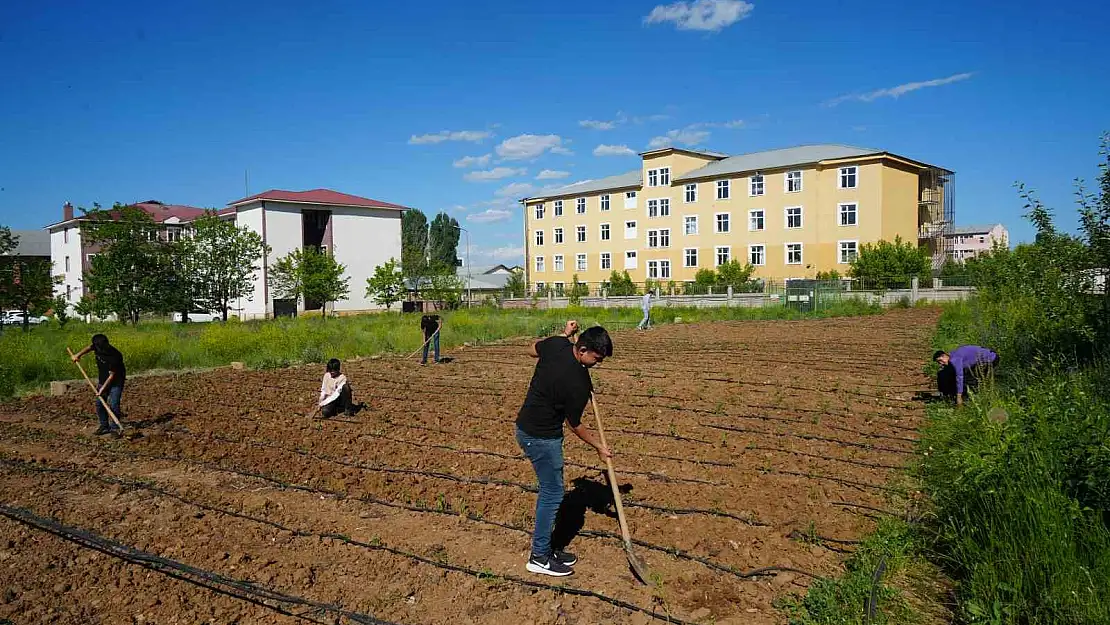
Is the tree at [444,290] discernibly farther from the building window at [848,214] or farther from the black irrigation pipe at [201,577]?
the black irrigation pipe at [201,577]

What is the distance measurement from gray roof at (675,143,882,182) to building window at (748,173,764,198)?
0.51m

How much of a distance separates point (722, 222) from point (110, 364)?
40010 millimetres

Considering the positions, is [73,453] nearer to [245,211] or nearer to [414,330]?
[414,330]

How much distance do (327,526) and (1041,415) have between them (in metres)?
5.46

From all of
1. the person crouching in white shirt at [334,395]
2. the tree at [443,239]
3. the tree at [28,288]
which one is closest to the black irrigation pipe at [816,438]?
the person crouching in white shirt at [334,395]

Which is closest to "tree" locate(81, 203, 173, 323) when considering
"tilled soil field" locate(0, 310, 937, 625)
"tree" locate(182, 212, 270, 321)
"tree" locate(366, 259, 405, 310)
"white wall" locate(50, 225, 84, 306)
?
"tree" locate(182, 212, 270, 321)

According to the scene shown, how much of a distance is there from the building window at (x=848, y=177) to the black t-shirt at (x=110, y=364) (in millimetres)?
38218

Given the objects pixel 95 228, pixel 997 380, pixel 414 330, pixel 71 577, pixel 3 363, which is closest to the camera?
pixel 71 577

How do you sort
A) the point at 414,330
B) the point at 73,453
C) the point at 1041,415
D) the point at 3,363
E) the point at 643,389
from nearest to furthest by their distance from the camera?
the point at 1041,415
the point at 73,453
the point at 643,389
the point at 3,363
the point at 414,330

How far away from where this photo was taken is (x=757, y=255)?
146ft

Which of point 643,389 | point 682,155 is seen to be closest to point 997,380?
point 643,389

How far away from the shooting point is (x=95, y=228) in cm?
3303

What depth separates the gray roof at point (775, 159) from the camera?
4134 cm

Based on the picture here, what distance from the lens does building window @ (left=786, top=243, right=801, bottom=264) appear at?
140ft
